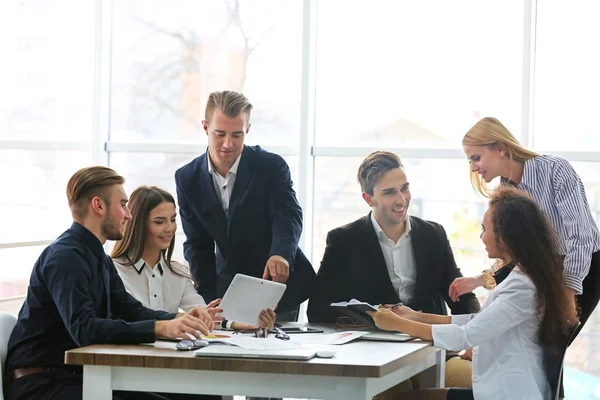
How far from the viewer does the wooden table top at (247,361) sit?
2365 millimetres

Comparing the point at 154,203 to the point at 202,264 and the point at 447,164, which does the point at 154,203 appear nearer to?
the point at 202,264

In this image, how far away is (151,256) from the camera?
349cm

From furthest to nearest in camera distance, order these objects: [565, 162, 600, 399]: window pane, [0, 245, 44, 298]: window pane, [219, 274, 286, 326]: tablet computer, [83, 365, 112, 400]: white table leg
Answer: [0, 245, 44, 298]: window pane → [565, 162, 600, 399]: window pane → [219, 274, 286, 326]: tablet computer → [83, 365, 112, 400]: white table leg

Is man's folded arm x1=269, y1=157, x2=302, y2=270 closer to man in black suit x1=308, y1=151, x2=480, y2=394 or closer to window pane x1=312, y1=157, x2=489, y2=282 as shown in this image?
man in black suit x1=308, y1=151, x2=480, y2=394

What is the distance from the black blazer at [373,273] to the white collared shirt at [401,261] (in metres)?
0.03

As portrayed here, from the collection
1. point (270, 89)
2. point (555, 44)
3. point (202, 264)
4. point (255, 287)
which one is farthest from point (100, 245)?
point (555, 44)

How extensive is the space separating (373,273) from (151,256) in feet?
2.94

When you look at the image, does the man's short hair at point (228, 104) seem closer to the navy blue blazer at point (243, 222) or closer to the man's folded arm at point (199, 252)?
the navy blue blazer at point (243, 222)

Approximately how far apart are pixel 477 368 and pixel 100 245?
1.27 metres

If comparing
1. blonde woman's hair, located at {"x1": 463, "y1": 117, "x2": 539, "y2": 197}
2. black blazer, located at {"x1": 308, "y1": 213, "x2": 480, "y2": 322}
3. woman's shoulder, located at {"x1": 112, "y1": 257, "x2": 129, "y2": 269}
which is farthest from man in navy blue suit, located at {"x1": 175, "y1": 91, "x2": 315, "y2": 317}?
blonde woman's hair, located at {"x1": 463, "y1": 117, "x2": 539, "y2": 197}

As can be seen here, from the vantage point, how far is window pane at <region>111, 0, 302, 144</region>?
5.18 m

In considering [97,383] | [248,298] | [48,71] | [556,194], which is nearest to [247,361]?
[97,383]

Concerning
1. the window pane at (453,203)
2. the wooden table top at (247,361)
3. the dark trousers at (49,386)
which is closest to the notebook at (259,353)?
the wooden table top at (247,361)

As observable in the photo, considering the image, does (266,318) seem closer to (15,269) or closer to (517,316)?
(517,316)
